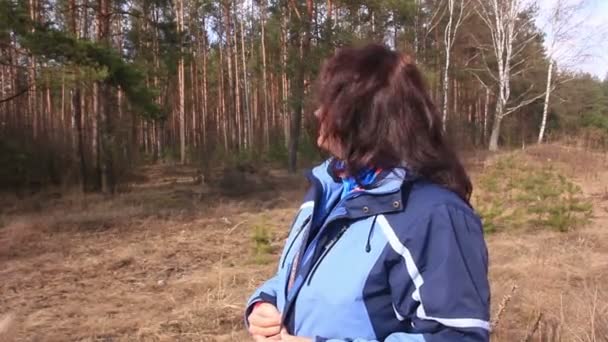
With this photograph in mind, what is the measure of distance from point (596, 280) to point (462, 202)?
453 centimetres

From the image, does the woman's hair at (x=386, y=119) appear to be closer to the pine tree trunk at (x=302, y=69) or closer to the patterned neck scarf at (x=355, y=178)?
the patterned neck scarf at (x=355, y=178)

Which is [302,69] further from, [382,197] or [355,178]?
[382,197]

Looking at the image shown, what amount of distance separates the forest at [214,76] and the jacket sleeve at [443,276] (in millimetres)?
341

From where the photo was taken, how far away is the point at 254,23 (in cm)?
3262


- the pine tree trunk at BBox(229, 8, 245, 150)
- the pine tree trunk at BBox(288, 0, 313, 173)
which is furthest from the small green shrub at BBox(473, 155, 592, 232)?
the pine tree trunk at BBox(229, 8, 245, 150)

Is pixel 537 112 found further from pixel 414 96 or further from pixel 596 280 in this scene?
pixel 414 96

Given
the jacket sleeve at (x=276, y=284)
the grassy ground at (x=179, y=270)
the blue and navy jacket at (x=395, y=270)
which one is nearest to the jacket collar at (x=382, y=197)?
the blue and navy jacket at (x=395, y=270)

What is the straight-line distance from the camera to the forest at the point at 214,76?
11078mm

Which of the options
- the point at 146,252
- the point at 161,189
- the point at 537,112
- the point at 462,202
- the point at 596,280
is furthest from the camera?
the point at 537,112

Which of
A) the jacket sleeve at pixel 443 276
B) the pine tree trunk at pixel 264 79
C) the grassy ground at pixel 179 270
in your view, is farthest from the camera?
the pine tree trunk at pixel 264 79

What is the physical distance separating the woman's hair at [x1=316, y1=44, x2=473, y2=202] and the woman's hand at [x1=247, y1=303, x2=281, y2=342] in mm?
404

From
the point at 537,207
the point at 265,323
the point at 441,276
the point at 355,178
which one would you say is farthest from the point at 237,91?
the point at 441,276

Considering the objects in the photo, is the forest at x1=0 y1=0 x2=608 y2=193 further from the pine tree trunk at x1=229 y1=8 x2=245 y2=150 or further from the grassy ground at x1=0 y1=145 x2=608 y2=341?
the grassy ground at x1=0 y1=145 x2=608 y2=341

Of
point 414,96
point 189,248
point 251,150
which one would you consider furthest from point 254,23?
Result: point 414,96
